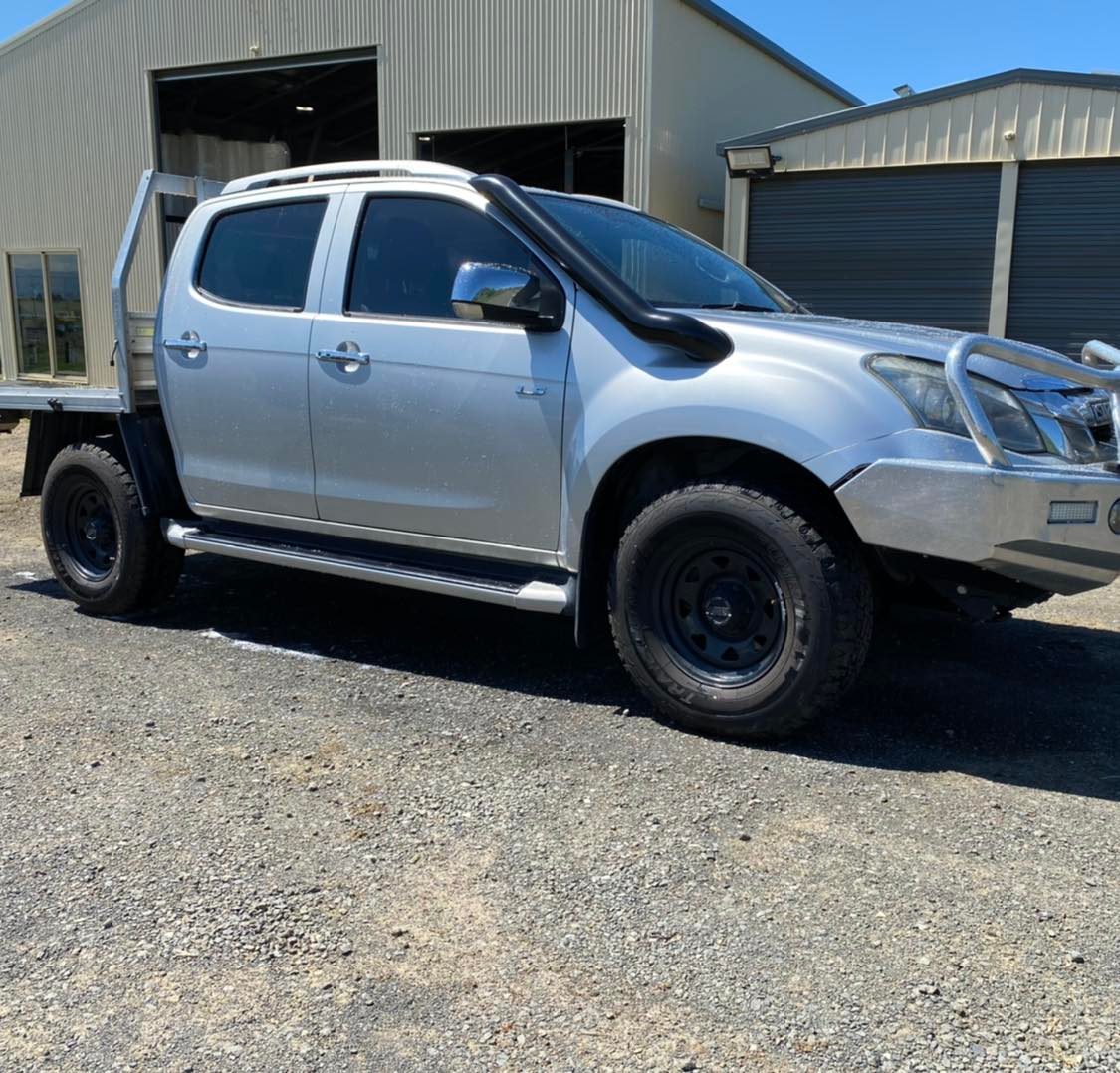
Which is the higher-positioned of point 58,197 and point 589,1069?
point 58,197

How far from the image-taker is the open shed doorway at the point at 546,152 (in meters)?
15.8

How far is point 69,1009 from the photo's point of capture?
248cm

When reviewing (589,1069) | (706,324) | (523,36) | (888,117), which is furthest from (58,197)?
(589,1069)

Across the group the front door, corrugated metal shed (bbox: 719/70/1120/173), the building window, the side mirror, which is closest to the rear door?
the front door

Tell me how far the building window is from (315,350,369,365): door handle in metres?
16.6

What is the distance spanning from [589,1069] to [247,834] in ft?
4.77

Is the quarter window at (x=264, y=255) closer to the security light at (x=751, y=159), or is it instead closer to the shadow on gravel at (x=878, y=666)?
the shadow on gravel at (x=878, y=666)

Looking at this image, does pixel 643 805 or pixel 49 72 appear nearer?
pixel 643 805

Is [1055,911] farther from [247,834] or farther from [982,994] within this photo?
[247,834]

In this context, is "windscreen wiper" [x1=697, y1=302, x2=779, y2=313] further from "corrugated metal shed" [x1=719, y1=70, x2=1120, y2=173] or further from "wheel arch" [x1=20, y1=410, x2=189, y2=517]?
"corrugated metal shed" [x1=719, y1=70, x2=1120, y2=173]

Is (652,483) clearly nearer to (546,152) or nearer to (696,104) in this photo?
(696,104)

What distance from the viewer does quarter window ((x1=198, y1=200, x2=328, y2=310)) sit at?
16.2 feet

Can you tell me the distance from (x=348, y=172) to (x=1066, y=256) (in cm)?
970

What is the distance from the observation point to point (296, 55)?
15664 mm
